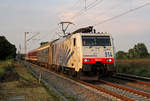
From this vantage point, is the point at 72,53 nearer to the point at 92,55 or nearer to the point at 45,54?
the point at 92,55

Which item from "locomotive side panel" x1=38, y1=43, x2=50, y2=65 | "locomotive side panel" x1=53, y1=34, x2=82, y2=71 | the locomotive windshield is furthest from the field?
"locomotive side panel" x1=38, y1=43, x2=50, y2=65

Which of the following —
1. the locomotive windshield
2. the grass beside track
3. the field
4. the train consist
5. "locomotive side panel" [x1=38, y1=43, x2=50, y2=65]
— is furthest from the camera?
"locomotive side panel" [x1=38, y1=43, x2=50, y2=65]

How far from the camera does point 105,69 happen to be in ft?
40.1

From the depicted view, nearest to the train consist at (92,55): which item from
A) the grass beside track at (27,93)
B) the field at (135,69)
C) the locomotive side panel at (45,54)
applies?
the grass beside track at (27,93)

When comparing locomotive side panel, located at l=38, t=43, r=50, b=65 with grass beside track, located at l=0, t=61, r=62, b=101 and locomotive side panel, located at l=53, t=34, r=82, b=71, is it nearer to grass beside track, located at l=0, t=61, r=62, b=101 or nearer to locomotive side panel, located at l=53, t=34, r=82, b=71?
locomotive side panel, located at l=53, t=34, r=82, b=71

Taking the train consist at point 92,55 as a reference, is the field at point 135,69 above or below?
below

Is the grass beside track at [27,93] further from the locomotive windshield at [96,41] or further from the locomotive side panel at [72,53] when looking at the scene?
the locomotive windshield at [96,41]

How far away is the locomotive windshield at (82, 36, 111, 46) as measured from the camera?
12320mm

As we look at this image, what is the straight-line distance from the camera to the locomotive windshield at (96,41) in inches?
485

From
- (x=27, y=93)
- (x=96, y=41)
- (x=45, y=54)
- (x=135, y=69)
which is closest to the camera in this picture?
(x=27, y=93)

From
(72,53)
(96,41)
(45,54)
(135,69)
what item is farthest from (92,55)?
(45,54)

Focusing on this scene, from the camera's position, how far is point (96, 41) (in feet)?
41.1

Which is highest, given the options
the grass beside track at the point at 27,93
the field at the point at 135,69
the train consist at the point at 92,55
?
the train consist at the point at 92,55

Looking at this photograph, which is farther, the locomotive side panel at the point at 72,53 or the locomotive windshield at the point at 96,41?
the locomotive windshield at the point at 96,41
